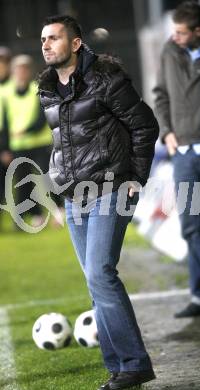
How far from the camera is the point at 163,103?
735 cm

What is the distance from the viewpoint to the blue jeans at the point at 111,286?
201 inches

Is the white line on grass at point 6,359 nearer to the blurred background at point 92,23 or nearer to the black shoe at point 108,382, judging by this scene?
the black shoe at point 108,382

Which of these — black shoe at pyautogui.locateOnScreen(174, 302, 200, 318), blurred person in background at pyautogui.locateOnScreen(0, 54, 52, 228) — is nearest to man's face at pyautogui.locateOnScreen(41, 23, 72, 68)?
black shoe at pyautogui.locateOnScreen(174, 302, 200, 318)

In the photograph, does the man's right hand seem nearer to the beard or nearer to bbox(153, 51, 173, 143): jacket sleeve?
bbox(153, 51, 173, 143): jacket sleeve

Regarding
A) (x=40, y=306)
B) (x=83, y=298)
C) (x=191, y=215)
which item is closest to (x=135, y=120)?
(x=191, y=215)

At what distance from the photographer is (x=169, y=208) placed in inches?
419

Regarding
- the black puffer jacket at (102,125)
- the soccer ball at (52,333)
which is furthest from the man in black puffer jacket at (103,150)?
the soccer ball at (52,333)

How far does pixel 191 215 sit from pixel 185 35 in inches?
53.5

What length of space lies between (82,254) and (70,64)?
1073mm

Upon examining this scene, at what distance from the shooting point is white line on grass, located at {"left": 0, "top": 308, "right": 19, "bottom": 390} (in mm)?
5684

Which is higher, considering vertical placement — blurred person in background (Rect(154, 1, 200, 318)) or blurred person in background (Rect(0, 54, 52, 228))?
blurred person in background (Rect(154, 1, 200, 318))

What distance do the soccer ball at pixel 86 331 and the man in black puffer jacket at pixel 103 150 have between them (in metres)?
1.20

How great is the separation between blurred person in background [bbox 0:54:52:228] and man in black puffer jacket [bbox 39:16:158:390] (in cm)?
865

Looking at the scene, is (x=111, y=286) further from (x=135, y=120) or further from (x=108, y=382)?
(x=135, y=120)
